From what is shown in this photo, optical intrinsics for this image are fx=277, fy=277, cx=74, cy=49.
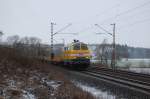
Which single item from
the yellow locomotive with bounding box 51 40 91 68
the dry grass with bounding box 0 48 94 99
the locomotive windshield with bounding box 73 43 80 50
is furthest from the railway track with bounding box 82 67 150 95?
the locomotive windshield with bounding box 73 43 80 50

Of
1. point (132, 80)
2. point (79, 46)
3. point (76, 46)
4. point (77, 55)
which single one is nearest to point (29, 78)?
point (132, 80)

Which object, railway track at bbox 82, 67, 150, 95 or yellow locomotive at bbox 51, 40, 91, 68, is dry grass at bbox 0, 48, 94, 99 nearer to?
railway track at bbox 82, 67, 150, 95

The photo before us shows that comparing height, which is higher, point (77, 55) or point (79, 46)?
point (79, 46)

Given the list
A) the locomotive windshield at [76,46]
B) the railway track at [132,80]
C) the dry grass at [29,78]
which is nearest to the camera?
the dry grass at [29,78]

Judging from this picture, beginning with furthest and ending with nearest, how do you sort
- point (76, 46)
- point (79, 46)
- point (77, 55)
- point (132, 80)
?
1. point (79, 46)
2. point (76, 46)
3. point (77, 55)
4. point (132, 80)

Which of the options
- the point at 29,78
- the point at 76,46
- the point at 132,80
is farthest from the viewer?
the point at 76,46

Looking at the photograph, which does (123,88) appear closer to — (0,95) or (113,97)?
(113,97)

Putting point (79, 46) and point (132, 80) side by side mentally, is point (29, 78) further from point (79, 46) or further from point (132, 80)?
point (79, 46)

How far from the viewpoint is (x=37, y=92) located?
11.4 metres

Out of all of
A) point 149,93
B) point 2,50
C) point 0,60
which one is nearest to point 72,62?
point 2,50

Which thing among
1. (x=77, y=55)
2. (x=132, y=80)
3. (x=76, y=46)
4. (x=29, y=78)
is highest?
(x=76, y=46)

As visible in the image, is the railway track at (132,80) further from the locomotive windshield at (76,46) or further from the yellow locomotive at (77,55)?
the locomotive windshield at (76,46)

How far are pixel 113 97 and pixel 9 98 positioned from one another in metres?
5.08

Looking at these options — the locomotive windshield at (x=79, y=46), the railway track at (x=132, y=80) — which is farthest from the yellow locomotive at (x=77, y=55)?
the railway track at (x=132, y=80)
